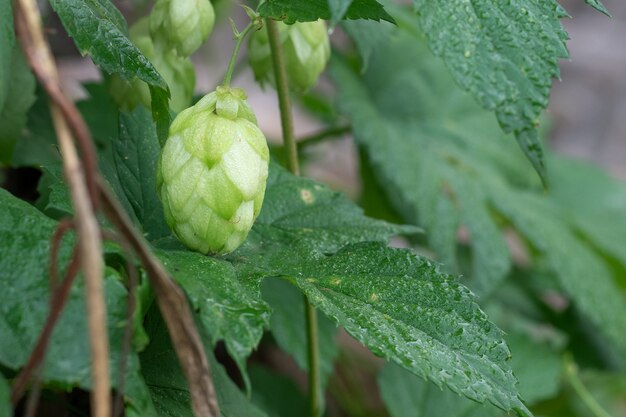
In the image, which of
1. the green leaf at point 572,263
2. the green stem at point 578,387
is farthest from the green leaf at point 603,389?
the green leaf at point 572,263

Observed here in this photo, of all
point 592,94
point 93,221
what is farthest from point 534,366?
point 592,94

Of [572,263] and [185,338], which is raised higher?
[185,338]

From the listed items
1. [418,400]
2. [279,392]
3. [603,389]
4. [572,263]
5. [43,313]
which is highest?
[43,313]

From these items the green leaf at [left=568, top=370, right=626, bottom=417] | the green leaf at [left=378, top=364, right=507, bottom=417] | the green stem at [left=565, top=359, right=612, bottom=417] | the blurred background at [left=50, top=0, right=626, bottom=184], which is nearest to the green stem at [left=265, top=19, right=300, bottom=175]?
the green leaf at [left=378, top=364, right=507, bottom=417]

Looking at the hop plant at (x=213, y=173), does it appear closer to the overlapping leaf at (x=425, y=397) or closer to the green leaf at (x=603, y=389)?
the overlapping leaf at (x=425, y=397)

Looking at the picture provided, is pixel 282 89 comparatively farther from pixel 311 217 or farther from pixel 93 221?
pixel 93 221

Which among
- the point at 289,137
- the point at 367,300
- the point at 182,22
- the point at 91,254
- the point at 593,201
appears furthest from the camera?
the point at 593,201

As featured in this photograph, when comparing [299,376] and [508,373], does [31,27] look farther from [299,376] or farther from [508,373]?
[299,376]

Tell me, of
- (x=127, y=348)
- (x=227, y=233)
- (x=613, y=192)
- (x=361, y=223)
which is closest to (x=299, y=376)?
(x=613, y=192)
